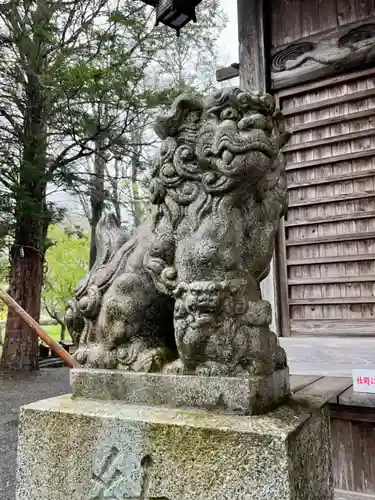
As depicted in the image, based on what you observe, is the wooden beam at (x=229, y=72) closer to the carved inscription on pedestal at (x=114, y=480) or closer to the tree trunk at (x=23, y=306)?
the carved inscription on pedestal at (x=114, y=480)

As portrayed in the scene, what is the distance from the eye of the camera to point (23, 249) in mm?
7250

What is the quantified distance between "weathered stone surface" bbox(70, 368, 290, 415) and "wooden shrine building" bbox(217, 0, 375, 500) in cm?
172

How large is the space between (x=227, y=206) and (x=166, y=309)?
42cm

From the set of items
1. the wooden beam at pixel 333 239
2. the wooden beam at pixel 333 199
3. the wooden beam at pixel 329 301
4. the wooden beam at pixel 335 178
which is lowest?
the wooden beam at pixel 329 301

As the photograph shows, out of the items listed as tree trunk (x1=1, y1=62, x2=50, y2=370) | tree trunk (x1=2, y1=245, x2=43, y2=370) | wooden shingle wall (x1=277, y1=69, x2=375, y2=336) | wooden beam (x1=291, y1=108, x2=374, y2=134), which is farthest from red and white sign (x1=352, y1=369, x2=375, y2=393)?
tree trunk (x1=2, y1=245, x2=43, y2=370)

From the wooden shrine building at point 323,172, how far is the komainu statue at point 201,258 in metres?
1.74

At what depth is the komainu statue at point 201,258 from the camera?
3.83ft

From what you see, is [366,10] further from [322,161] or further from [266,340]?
[266,340]

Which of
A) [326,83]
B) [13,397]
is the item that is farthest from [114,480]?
[13,397]

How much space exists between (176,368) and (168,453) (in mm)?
225

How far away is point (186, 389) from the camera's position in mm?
1188

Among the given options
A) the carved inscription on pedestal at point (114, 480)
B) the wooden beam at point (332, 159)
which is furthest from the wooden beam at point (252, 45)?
the carved inscription on pedestal at point (114, 480)

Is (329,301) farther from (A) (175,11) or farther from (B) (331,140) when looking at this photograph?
(A) (175,11)

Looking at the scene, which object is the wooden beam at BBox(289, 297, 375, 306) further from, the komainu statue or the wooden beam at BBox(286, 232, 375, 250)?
the komainu statue
